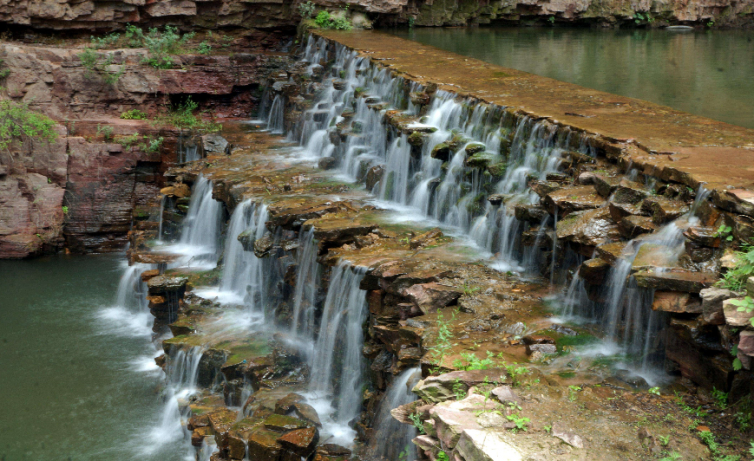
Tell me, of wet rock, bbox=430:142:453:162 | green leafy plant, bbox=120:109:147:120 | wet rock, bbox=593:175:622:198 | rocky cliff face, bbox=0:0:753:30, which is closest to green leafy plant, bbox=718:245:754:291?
wet rock, bbox=593:175:622:198

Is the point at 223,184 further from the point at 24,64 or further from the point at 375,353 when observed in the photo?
the point at 24,64

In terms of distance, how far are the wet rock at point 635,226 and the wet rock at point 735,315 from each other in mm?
1892

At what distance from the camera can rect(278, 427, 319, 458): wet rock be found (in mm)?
7449

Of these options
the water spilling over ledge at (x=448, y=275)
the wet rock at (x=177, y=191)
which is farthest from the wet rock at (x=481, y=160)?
the wet rock at (x=177, y=191)

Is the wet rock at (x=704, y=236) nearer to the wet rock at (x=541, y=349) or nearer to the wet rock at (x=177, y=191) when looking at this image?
the wet rock at (x=541, y=349)

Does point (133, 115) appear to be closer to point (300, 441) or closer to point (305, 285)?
point (305, 285)

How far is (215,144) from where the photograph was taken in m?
15.5

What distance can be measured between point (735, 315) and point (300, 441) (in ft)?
14.9

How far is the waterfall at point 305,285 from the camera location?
9.72 metres

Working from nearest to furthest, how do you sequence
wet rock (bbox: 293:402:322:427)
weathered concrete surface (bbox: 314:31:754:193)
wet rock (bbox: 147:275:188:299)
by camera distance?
weathered concrete surface (bbox: 314:31:754:193) → wet rock (bbox: 293:402:322:427) → wet rock (bbox: 147:275:188:299)

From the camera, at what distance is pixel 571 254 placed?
765 cm

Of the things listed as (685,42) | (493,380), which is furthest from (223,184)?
(685,42)

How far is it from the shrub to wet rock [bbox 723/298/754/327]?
1473 centimetres

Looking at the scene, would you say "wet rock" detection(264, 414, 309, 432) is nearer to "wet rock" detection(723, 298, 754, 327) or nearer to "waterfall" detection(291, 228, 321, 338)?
"waterfall" detection(291, 228, 321, 338)
